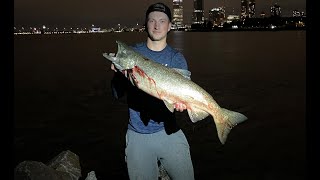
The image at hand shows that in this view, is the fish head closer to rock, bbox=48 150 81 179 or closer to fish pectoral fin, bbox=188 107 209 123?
fish pectoral fin, bbox=188 107 209 123

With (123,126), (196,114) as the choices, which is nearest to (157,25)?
(196,114)

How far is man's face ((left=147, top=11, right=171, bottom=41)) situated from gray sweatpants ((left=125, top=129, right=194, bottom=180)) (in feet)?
3.85

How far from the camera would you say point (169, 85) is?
171 inches

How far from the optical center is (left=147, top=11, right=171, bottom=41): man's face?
426cm

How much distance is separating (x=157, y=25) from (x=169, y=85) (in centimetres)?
76

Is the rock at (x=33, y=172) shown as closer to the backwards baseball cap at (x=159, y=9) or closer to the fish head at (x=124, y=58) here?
the fish head at (x=124, y=58)

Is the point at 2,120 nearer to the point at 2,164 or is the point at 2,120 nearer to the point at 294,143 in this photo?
the point at 2,164

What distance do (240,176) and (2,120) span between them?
28.9 feet

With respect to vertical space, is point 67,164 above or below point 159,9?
below

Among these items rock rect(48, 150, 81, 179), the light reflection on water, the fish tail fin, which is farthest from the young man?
the light reflection on water

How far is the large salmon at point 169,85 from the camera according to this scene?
4270 mm

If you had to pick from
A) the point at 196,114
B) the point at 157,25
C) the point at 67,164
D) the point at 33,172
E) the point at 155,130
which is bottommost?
the point at 67,164

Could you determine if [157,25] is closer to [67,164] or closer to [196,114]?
[196,114]

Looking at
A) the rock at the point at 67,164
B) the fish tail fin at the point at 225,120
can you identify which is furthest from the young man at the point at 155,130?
the rock at the point at 67,164
